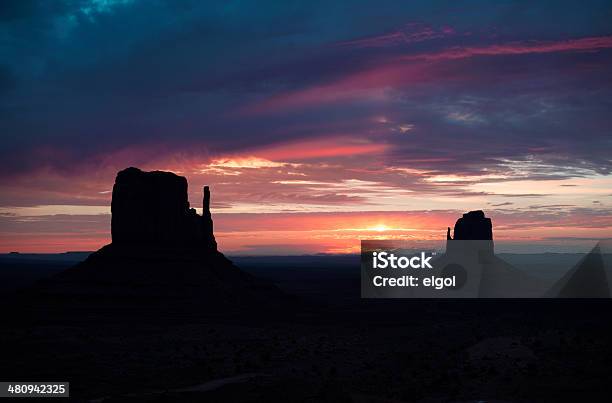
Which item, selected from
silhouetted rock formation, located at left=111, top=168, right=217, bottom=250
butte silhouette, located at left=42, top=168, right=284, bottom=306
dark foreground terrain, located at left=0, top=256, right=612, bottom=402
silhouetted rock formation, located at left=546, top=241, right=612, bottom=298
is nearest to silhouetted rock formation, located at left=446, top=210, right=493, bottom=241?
silhouetted rock formation, located at left=546, top=241, right=612, bottom=298

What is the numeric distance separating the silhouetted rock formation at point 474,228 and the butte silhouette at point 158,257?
246ft

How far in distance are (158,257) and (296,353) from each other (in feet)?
119

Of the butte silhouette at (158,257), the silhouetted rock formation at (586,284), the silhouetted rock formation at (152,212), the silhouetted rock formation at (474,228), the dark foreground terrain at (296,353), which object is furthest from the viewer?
the silhouetted rock formation at (474,228)

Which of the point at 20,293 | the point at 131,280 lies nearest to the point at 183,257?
the point at 131,280

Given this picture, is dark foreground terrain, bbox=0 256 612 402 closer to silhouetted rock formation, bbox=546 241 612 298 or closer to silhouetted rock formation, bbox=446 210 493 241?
silhouetted rock formation, bbox=546 241 612 298

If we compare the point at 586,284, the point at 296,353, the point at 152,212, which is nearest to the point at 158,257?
the point at 152,212

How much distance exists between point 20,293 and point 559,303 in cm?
8316

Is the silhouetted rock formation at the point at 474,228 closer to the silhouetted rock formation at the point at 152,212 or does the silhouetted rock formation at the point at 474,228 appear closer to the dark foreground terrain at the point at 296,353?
the dark foreground terrain at the point at 296,353

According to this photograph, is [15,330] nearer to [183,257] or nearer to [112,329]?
[112,329]

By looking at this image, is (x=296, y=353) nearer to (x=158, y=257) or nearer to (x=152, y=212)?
(x=158, y=257)

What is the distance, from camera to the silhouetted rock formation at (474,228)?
470 feet

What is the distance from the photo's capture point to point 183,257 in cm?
7956

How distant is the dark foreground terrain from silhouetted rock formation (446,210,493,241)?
59.3 metres

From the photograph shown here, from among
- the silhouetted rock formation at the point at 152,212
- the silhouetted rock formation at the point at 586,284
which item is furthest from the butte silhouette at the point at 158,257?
the silhouetted rock formation at the point at 586,284
